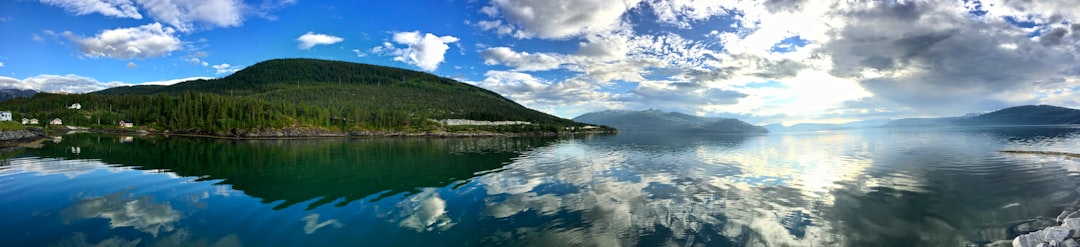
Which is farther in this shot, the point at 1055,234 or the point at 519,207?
the point at 519,207

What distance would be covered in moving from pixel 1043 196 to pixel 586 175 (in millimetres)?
33839

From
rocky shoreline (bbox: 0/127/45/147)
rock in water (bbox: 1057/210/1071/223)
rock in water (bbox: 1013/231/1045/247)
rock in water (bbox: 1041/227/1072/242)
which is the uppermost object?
rocky shoreline (bbox: 0/127/45/147)

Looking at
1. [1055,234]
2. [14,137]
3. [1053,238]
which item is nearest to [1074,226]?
[1055,234]

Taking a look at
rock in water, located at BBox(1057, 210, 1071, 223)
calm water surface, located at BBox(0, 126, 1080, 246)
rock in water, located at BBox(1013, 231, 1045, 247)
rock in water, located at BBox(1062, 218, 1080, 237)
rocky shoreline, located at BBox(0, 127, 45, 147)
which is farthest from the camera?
rocky shoreline, located at BBox(0, 127, 45, 147)

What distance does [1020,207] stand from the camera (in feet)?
81.0

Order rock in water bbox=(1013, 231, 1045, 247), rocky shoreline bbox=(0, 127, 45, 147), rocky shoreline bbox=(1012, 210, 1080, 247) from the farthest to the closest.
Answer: rocky shoreline bbox=(0, 127, 45, 147)
rock in water bbox=(1013, 231, 1045, 247)
rocky shoreline bbox=(1012, 210, 1080, 247)

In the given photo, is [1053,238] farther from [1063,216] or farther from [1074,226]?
[1063,216]

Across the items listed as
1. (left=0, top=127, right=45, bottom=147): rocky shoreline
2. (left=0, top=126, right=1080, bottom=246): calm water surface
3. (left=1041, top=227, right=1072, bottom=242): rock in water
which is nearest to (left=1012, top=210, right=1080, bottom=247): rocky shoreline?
(left=1041, top=227, right=1072, bottom=242): rock in water

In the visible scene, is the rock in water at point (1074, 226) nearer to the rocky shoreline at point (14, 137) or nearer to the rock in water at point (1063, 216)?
the rock in water at point (1063, 216)

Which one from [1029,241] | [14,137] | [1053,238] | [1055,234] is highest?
[14,137]

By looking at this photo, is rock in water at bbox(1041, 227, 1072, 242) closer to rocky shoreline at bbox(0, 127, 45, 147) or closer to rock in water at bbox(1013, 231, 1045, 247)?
rock in water at bbox(1013, 231, 1045, 247)

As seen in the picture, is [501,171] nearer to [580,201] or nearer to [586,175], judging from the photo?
[586,175]

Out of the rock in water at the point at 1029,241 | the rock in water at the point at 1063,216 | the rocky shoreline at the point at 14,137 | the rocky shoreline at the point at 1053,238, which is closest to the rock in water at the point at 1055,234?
the rocky shoreline at the point at 1053,238

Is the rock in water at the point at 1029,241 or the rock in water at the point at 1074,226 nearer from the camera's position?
the rock in water at the point at 1029,241
